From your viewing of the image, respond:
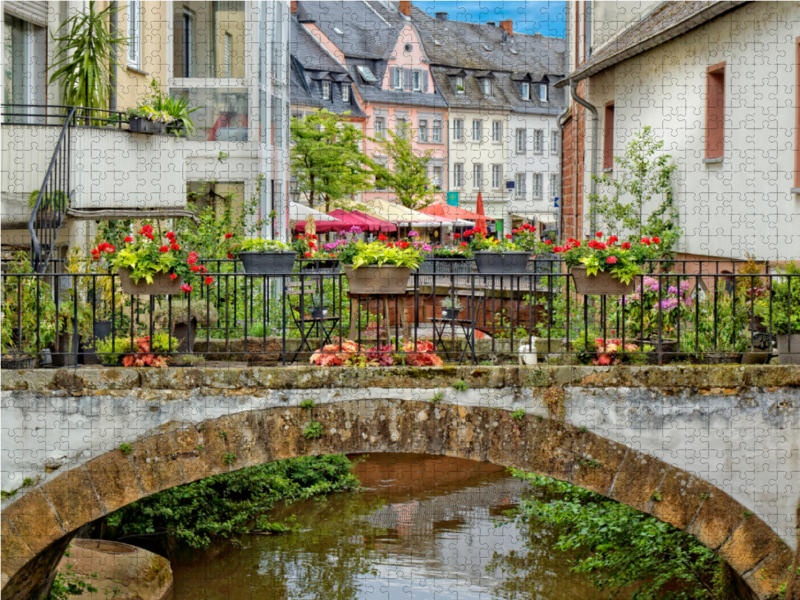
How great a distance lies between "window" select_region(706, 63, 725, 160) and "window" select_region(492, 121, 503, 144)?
69.9 feet

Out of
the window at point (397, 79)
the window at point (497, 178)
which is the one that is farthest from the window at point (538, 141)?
the window at point (397, 79)

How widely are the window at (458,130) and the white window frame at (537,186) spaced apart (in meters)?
3.15

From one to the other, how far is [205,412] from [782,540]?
4.66 metres

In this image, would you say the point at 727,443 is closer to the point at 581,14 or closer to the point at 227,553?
the point at 227,553

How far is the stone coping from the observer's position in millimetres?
8203

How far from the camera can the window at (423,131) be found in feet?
128

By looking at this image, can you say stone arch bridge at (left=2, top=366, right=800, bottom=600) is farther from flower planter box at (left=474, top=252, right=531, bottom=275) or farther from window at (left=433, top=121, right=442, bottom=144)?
window at (left=433, top=121, right=442, bottom=144)

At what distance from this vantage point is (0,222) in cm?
996

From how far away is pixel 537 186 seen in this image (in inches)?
1565

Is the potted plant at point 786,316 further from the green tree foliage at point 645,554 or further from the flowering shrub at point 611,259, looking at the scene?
the green tree foliage at point 645,554

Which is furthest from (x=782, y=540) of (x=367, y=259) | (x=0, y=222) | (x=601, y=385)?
(x=0, y=222)

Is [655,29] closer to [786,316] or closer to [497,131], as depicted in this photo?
[786,316]

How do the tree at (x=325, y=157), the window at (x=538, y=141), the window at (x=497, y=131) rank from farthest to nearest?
the window at (x=538, y=141), the window at (x=497, y=131), the tree at (x=325, y=157)

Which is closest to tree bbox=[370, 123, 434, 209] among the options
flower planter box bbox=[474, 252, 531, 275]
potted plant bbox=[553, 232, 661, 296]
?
flower planter box bbox=[474, 252, 531, 275]
